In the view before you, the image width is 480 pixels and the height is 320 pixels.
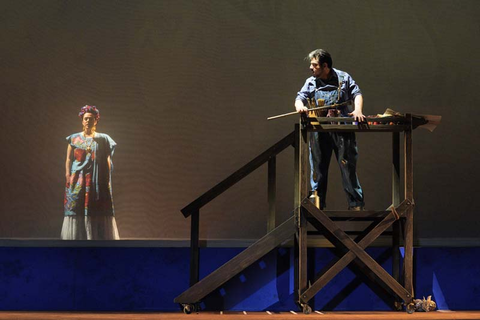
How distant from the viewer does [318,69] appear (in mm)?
5363

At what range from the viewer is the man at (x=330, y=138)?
5.34 m

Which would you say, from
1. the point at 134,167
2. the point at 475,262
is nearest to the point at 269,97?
the point at 134,167

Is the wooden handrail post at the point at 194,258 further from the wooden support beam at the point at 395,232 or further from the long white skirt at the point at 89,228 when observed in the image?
the long white skirt at the point at 89,228

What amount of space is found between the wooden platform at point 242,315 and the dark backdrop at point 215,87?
195 cm

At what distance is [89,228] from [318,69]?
112 inches

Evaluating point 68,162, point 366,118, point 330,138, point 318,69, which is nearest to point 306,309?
point 330,138

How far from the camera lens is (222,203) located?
704 cm

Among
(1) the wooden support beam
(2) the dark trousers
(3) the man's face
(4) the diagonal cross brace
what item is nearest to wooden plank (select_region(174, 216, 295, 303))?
(4) the diagonal cross brace

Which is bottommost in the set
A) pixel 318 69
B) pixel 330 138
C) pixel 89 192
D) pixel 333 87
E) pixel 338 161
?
pixel 89 192

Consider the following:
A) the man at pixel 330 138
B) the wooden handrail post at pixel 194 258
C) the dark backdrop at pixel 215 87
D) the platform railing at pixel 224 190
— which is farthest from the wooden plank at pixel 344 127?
the dark backdrop at pixel 215 87

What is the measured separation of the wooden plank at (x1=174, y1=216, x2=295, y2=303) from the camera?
514 centimetres

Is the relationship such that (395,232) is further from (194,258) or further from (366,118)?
(194,258)

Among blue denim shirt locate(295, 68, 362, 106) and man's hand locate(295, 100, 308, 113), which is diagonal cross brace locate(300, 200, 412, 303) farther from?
blue denim shirt locate(295, 68, 362, 106)

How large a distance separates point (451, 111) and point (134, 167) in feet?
10.3
